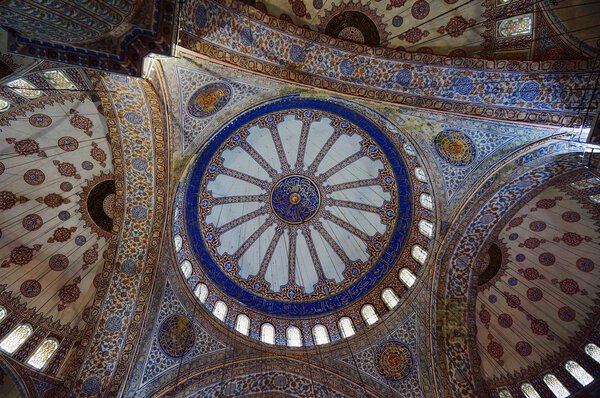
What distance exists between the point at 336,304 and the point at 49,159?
27.5 feet

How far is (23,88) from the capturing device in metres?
5.82

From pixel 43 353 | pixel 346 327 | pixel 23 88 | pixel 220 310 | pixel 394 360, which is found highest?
pixel 23 88

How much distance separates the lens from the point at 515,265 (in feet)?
30.8

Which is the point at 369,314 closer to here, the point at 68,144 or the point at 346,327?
the point at 346,327

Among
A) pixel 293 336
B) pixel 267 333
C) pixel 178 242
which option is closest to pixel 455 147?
pixel 293 336

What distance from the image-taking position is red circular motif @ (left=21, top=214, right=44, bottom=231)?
7480 millimetres

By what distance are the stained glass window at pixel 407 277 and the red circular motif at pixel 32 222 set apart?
9.24 metres

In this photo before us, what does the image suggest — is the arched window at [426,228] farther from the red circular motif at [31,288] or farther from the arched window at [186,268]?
the red circular motif at [31,288]

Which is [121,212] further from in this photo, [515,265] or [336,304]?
[515,265]

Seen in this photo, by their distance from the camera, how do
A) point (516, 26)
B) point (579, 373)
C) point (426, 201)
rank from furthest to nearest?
point (426, 201), point (579, 373), point (516, 26)

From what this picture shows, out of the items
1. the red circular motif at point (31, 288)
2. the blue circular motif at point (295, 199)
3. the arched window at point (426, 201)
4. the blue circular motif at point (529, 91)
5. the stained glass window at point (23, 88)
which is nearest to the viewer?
the blue circular motif at point (529, 91)

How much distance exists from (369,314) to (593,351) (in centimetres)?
577

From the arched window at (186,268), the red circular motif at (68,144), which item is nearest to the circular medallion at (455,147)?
the arched window at (186,268)

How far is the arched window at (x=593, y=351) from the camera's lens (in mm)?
8422
